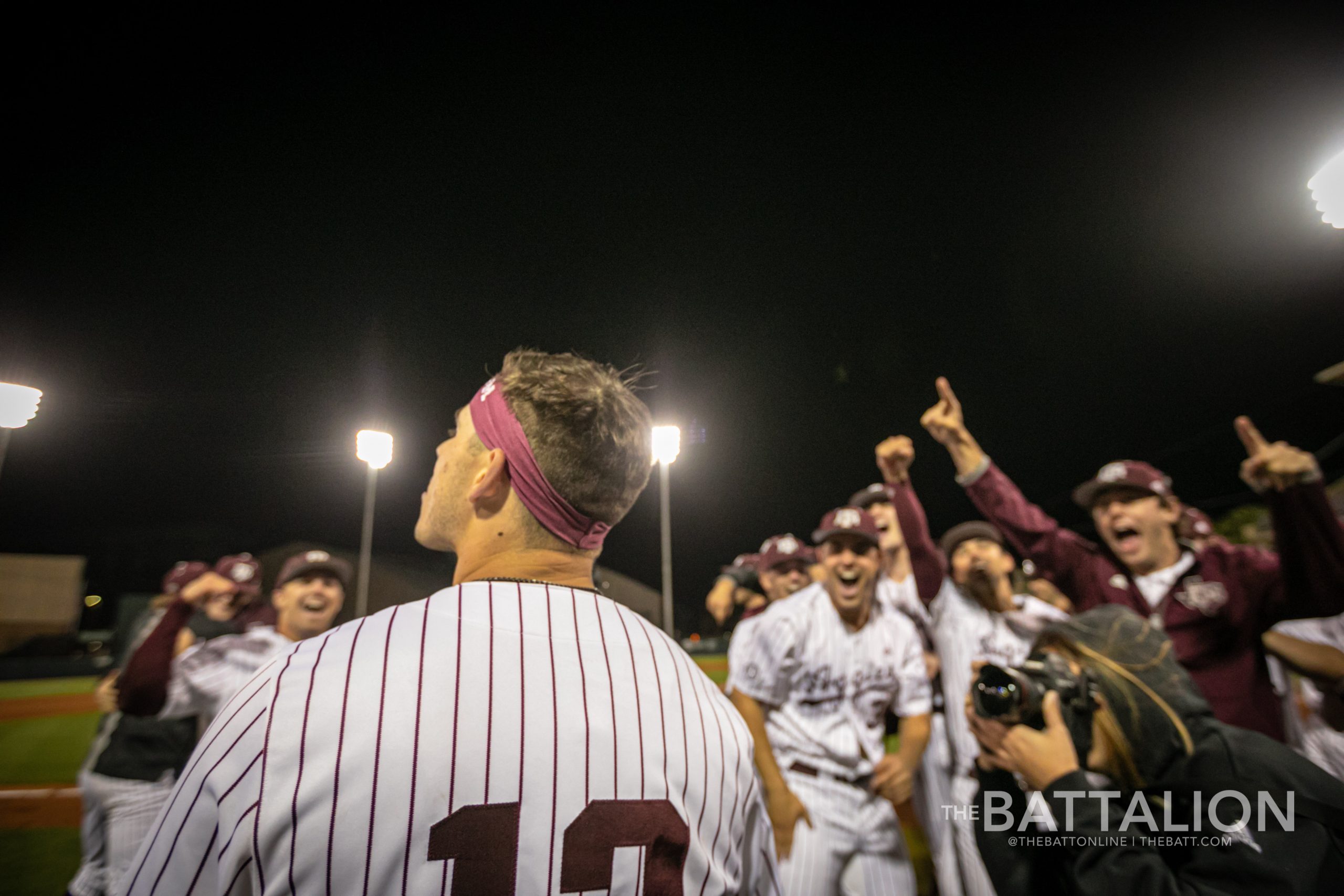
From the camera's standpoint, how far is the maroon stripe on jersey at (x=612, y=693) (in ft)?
2.81

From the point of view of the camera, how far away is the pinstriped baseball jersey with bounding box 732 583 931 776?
333 cm

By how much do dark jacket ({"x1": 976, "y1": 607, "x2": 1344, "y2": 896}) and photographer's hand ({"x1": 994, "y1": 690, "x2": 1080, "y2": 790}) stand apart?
4cm

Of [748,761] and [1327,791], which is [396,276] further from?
[1327,791]

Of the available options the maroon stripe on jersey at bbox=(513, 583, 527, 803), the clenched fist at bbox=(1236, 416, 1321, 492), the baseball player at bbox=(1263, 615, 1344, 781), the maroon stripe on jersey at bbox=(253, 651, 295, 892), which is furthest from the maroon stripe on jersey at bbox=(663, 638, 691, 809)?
the baseball player at bbox=(1263, 615, 1344, 781)

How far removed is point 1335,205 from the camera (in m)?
3.79

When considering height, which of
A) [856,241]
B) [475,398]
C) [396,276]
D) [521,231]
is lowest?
[475,398]

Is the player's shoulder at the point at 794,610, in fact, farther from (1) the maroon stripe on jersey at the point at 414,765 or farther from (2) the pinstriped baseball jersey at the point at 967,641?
(1) the maroon stripe on jersey at the point at 414,765

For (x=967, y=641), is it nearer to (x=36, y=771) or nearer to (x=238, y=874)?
(x=238, y=874)

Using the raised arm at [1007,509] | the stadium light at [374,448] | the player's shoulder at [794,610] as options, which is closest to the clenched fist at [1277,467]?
the raised arm at [1007,509]

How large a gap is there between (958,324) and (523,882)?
6483 millimetres

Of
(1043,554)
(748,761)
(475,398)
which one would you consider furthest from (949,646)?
(475,398)

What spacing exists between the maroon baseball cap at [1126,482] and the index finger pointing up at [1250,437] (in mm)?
429

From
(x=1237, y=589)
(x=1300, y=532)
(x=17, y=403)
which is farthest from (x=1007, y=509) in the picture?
(x=17, y=403)

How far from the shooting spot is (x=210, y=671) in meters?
3.25
